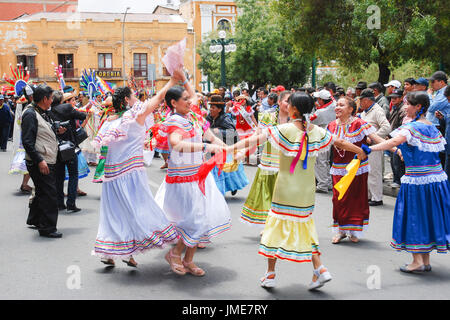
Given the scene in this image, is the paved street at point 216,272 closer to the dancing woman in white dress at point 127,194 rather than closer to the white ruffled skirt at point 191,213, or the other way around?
the dancing woman in white dress at point 127,194

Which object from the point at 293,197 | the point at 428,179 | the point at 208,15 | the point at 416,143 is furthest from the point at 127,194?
the point at 208,15

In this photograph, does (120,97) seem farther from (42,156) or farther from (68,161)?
(68,161)

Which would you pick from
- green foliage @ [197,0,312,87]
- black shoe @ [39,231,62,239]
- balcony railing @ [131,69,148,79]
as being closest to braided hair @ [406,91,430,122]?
black shoe @ [39,231,62,239]

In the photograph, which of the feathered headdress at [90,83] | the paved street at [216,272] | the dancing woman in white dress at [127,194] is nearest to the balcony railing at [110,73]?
the feathered headdress at [90,83]

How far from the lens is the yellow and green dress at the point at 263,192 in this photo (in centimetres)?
676

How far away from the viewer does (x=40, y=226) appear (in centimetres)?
710

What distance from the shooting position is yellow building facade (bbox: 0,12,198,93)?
51250 millimetres

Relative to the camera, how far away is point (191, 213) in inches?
205

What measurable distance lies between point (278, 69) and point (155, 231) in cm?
2577

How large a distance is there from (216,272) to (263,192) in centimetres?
165

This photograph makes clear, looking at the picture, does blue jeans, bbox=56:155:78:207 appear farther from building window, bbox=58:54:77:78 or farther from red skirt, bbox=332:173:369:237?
building window, bbox=58:54:77:78

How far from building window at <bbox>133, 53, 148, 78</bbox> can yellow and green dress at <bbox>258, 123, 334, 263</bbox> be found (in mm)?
50349
